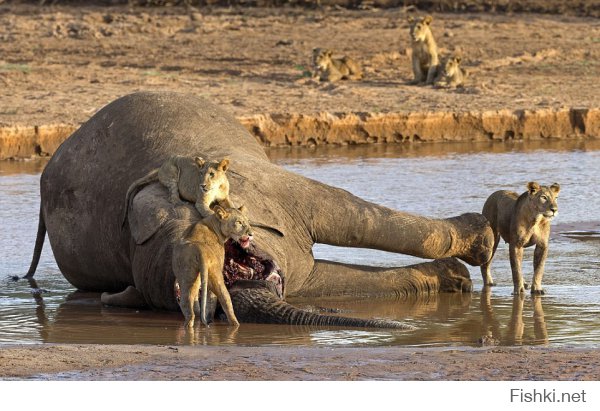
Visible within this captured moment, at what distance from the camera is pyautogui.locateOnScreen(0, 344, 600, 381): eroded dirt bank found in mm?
7605

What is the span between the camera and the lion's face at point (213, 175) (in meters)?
10.4

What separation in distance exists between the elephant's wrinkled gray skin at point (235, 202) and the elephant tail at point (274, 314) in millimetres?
710

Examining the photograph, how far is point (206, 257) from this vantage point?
9.64 metres

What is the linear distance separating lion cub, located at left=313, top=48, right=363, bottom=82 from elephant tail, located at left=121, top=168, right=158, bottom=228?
41.9ft

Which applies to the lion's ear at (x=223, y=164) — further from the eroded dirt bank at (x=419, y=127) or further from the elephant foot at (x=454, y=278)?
the eroded dirt bank at (x=419, y=127)

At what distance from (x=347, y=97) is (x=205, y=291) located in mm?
13095

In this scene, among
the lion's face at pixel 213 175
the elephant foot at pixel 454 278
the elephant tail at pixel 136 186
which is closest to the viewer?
the lion's face at pixel 213 175

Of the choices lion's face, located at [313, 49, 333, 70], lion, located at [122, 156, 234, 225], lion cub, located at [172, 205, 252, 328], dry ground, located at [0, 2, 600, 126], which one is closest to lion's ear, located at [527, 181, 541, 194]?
lion, located at [122, 156, 234, 225]

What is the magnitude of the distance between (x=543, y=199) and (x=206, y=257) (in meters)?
3.03

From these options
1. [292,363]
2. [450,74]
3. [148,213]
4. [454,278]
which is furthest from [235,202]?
[450,74]

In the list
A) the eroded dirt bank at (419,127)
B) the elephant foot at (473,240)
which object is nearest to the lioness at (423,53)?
the eroded dirt bank at (419,127)

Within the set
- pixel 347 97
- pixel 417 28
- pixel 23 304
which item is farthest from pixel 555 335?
pixel 417 28

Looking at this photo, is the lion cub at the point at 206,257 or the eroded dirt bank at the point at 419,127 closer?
the lion cub at the point at 206,257

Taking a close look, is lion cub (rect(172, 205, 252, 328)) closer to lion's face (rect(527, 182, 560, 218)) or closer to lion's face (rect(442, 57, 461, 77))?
lion's face (rect(527, 182, 560, 218))
